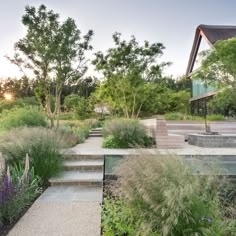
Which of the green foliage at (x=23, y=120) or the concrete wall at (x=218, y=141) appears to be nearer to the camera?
the green foliage at (x=23, y=120)

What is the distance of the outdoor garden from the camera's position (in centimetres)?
226

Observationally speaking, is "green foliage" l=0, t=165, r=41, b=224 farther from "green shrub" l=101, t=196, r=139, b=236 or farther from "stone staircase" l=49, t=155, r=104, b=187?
"green shrub" l=101, t=196, r=139, b=236

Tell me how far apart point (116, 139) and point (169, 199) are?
6.63m

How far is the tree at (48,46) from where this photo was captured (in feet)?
37.0

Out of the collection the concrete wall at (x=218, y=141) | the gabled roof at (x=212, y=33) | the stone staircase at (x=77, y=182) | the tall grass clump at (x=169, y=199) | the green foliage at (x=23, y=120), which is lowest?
the stone staircase at (x=77, y=182)

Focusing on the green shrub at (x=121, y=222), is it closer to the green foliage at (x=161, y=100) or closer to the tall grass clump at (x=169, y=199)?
the tall grass clump at (x=169, y=199)

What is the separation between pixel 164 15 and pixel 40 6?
18.5 ft

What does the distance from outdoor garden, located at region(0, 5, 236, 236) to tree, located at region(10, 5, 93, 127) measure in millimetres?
43

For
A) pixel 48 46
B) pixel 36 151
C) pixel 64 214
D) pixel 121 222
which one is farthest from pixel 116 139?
pixel 121 222

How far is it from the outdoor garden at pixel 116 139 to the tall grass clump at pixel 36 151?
2cm

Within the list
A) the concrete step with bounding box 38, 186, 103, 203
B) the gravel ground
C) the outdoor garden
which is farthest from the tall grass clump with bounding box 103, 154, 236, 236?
the concrete step with bounding box 38, 186, 103, 203

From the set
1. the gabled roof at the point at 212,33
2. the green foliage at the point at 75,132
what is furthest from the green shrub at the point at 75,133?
the gabled roof at the point at 212,33

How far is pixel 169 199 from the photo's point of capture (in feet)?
6.79

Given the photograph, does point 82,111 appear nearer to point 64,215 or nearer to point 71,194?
point 71,194
